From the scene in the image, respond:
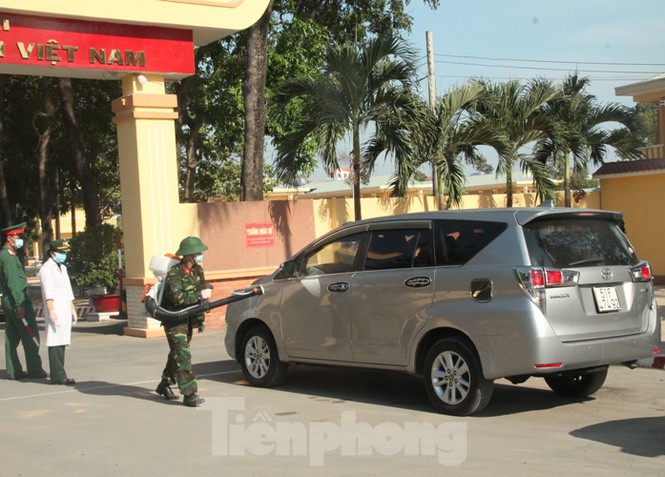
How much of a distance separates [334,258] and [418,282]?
4.42 ft

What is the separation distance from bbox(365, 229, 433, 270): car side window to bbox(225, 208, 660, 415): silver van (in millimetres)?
12

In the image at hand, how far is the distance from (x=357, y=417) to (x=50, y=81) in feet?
71.5

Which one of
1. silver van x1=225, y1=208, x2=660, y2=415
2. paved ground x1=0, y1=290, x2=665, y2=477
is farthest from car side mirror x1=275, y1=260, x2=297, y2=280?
paved ground x1=0, y1=290, x2=665, y2=477

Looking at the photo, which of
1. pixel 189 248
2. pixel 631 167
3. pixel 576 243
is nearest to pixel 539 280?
pixel 576 243

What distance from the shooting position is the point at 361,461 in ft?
22.7

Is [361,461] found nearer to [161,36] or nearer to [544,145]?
[161,36]

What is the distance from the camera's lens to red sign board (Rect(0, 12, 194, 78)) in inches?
579

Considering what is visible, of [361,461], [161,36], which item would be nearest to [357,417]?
[361,461]

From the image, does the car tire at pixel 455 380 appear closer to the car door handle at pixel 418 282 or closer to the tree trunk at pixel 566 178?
the car door handle at pixel 418 282

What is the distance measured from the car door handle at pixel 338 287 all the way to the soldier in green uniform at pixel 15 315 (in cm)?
426

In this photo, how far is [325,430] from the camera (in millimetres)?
8031

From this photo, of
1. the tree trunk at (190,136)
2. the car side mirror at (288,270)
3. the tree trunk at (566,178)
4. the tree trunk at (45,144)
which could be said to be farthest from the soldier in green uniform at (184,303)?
the tree trunk at (190,136)

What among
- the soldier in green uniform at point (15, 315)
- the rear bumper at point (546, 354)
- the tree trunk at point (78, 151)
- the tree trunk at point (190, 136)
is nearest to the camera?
the rear bumper at point (546, 354)

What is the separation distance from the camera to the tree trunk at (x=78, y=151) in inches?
965
